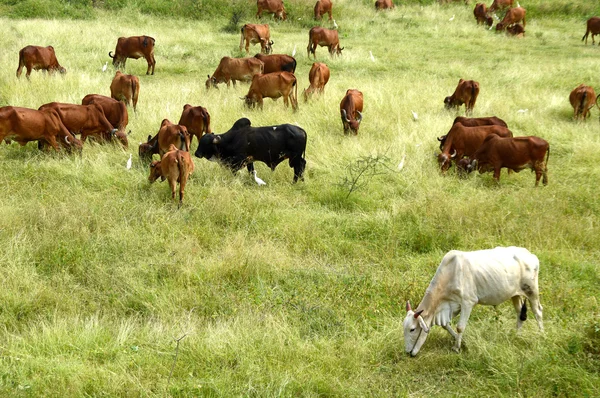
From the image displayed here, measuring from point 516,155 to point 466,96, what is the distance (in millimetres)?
3873

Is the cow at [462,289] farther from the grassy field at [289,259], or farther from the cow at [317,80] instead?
the cow at [317,80]

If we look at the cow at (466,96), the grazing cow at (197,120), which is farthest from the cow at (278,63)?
the grazing cow at (197,120)

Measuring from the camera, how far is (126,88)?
1265 cm

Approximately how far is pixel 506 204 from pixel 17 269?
571 centimetres

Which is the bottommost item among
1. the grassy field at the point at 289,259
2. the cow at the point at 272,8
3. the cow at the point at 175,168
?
the grassy field at the point at 289,259

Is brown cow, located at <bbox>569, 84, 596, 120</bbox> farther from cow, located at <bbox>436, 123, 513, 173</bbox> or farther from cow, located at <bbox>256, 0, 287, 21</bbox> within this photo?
cow, located at <bbox>256, 0, 287, 21</bbox>

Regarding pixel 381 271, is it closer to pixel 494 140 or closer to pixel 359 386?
pixel 359 386

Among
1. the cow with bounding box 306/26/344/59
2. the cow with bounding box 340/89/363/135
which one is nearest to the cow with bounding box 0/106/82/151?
the cow with bounding box 340/89/363/135

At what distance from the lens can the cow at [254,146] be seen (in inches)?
370

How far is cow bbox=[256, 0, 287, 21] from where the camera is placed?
79.2 feet

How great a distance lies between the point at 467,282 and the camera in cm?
539

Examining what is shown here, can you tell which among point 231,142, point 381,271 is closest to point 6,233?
point 231,142

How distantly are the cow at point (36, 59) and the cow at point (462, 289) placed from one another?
11798 millimetres

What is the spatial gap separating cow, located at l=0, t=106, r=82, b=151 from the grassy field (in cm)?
28
